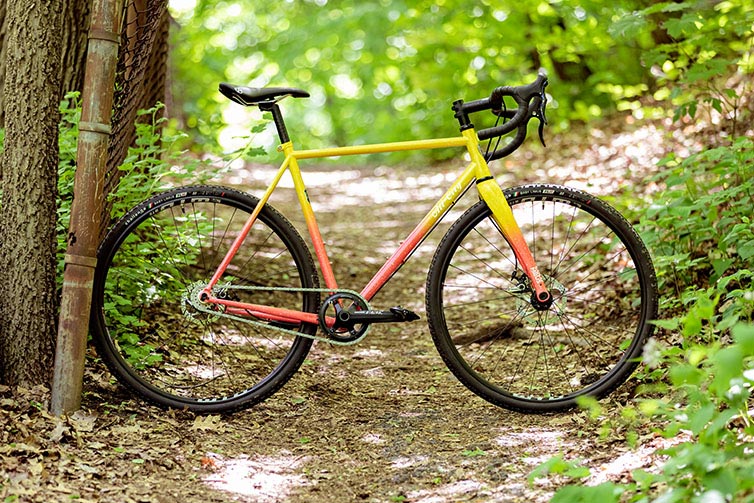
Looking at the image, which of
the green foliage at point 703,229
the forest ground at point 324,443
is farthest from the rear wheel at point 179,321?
the green foliage at point 703,229

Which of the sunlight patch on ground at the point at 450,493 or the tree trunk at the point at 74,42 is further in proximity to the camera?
the tree trunk at the point at 74,42

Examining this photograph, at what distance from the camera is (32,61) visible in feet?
A: 10.0

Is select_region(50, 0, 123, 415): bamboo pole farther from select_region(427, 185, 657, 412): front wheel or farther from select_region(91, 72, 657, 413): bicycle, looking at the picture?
select_region(427, 185, 657, 412): front wheel

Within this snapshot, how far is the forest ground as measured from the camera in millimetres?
2645

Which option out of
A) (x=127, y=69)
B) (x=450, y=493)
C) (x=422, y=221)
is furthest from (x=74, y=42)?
(x=450, y=493)

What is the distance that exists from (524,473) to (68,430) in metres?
1.67

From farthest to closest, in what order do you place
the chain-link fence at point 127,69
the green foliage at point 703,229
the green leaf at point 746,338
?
the green foliage at point 703,229 < the chain-link fence at point 127,69 < the green leaf at point 746,338

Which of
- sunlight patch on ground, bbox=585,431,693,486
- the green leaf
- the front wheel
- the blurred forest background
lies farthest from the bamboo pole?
the blurred forest background

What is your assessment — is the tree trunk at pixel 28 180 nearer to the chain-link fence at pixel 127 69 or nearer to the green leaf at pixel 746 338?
the chain-link fence at pixel 127 69

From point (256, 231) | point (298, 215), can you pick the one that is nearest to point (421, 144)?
point (256, 231)

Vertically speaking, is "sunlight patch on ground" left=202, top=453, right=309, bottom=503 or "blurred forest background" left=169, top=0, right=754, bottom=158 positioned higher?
"blurred forest background" left=169, top=0, right=754, bottom=158

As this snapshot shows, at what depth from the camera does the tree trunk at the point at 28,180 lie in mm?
3051

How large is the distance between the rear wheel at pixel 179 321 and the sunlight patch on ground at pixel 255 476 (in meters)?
0.42

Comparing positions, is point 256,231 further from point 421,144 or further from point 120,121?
point 421,144
